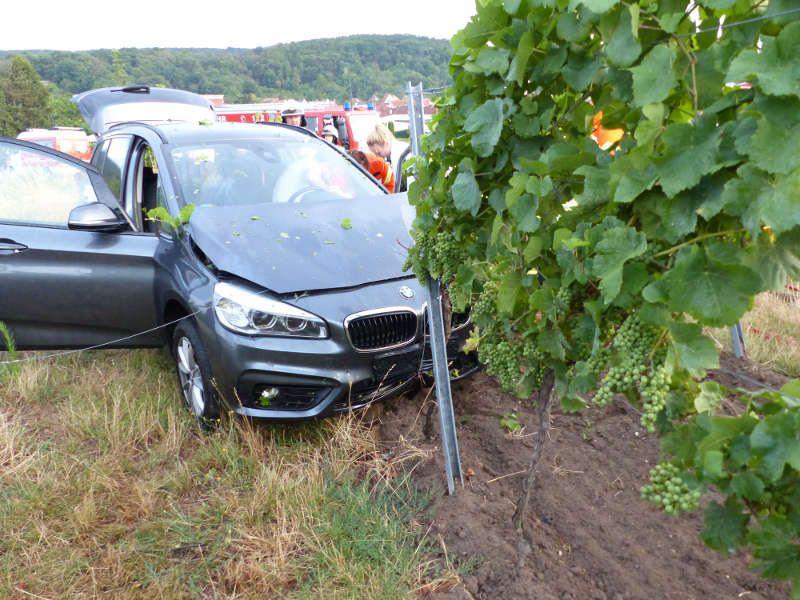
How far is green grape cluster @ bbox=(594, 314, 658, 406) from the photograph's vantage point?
135 centimetres

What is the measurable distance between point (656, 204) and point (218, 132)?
12.0 feet

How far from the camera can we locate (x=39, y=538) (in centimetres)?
261

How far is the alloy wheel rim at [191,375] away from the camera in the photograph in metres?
3.38

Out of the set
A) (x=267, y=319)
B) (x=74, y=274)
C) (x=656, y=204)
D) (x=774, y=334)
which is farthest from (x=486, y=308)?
(x=774, y=334)

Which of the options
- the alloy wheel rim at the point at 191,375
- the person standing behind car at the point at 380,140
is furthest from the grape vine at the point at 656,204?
the person standing behind car at the point at 380,140

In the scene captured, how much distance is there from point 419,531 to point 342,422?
2.53 feet

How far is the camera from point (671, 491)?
133cm

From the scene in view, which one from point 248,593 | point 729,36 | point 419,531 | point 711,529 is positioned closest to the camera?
point 729,36

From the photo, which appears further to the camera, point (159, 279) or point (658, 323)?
point (159, 279)

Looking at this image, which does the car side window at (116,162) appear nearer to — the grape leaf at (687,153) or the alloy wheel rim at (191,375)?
the alloy wheel rim at (191,375)

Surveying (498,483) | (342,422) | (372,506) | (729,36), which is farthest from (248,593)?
(729,36)

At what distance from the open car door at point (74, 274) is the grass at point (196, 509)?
463mm

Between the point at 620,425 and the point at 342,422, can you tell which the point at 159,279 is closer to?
the point at 342,422

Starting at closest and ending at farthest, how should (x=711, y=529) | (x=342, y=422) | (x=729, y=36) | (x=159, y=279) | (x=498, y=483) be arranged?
1. (x=729, y=36)
2. (x=711, y=529)
3. (x=498, y=483)
4. (x=342, y=422)
5. (x=159, y=279)
